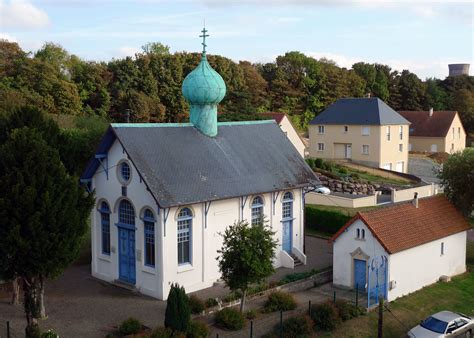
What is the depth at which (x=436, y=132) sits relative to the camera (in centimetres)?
7294

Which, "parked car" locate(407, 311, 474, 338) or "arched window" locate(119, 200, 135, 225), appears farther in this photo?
"arched window" locate(119, 200, 135, 225)

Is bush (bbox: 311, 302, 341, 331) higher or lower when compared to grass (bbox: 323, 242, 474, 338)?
higher

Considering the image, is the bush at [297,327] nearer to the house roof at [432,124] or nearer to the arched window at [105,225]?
the arched window at [105,225]

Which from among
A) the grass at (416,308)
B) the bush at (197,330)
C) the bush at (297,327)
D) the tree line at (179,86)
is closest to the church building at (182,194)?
the bush at (197,330)

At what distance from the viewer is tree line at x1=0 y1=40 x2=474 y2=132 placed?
5712 centimetres

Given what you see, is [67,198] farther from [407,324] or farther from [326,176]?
[326,176]

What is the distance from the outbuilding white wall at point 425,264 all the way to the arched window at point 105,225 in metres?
11.9

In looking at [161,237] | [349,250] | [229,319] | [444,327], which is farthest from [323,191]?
[229,319]

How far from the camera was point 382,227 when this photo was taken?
24.7 metres

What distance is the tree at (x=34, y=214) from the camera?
1858cm

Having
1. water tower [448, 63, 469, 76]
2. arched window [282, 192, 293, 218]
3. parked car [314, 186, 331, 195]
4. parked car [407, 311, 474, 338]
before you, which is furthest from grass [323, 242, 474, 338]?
water tower [448, 63, 469, 76]

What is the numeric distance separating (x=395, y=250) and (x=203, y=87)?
11.1 meters

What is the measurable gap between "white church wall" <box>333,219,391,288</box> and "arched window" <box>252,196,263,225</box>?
361 cm

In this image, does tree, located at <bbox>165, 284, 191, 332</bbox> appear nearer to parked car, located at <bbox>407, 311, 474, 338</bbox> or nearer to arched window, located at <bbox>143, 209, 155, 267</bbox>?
arched window, located at <bbox>143, 209, 155, 267</bbox>
